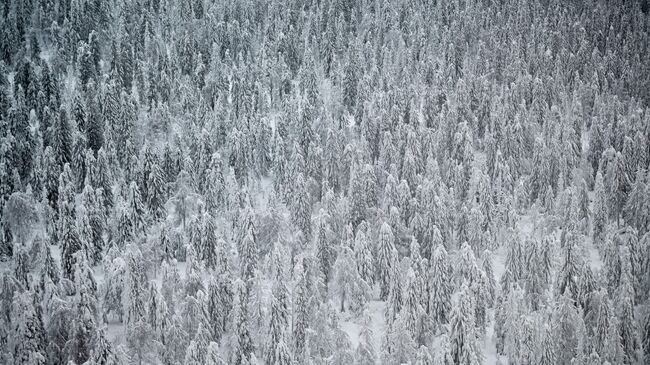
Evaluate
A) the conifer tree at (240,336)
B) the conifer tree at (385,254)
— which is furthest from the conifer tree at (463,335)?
the conifer tree at (240,336)

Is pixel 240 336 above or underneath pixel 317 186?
underneath

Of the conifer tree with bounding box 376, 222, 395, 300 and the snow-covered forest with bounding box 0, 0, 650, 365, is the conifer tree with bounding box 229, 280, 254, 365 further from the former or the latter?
the conifer tree with bounding box 376, 222, 395, 300

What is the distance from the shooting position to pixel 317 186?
90688 millimetres

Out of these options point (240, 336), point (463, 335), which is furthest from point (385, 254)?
point (240, 336)

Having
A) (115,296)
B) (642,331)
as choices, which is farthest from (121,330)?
(642,331)

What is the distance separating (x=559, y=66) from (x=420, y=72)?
26.4 m

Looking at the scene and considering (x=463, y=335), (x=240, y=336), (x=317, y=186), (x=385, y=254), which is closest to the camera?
(x=463, y=335)

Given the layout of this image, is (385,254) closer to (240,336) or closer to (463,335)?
(463,335)

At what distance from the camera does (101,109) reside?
3947 inches

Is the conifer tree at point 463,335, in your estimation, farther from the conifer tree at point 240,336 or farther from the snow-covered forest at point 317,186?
the conifer tree at point 240,336

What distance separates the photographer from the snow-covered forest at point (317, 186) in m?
62.6

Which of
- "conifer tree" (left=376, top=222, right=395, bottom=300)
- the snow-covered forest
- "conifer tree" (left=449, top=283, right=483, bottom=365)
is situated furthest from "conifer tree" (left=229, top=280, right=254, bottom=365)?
"conifer tree" (left=449, top=283, right=483, bottom=365)

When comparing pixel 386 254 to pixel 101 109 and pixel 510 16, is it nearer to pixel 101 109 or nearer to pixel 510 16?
pixel 101 109

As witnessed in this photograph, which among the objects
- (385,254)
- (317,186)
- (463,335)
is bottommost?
(463,335)
